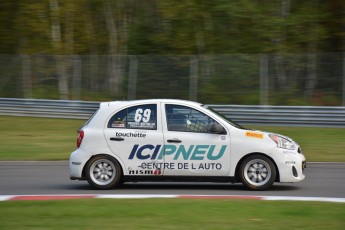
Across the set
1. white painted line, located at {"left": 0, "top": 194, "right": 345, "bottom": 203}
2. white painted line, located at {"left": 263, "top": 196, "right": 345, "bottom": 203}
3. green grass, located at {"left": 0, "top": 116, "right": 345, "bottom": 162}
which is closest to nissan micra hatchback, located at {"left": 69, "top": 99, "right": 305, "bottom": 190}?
white painted line, located at {"left": 0, "top": 194, "right": 345, "bottom": 203}

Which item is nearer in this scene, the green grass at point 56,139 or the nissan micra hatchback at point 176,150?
the nissan micra hatchback at point 176,150

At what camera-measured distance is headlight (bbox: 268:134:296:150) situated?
12219 millimetres

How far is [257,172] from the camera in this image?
1220 cm

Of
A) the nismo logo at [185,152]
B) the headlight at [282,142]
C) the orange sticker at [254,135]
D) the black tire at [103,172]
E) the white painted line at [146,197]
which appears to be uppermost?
the orange sticker at [254,135]

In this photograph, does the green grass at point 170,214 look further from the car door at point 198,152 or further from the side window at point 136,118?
the side window at point 136,118

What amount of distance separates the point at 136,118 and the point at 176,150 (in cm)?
87

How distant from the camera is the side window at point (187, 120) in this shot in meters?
12.3

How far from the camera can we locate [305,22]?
32.7m

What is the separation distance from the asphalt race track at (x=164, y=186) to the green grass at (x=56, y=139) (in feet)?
8.98

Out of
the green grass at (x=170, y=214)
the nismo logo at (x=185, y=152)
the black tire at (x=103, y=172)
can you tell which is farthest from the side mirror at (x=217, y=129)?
the green grass at (x=170, y=214)

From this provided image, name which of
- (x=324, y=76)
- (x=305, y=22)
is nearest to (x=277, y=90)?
(x=324, y=76)

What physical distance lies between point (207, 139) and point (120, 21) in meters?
27.8

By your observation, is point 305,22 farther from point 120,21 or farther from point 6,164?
point 6,164

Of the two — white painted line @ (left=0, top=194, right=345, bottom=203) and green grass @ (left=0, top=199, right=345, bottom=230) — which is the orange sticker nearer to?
white painted line @ (left=0, top=194, right=345, bottom=203)
